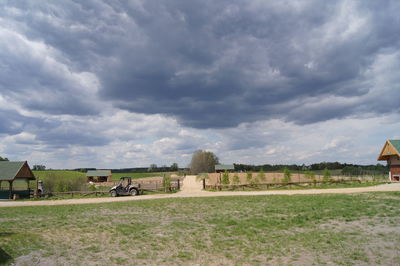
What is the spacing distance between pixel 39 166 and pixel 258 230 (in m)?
150

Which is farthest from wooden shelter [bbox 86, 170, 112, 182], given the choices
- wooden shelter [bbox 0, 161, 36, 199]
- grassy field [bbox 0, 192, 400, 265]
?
grassy field [bbox 0, 192, 400, 265]

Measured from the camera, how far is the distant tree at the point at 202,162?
109 m

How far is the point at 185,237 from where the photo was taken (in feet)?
32.9

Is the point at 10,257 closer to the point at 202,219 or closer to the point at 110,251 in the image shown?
the point at 110,251

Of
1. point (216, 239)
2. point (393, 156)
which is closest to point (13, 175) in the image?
point (216, 239)

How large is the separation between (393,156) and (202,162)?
77.1m

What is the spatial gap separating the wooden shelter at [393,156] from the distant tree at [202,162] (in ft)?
246

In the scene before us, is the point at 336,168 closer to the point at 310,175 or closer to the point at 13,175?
the point at 310,175

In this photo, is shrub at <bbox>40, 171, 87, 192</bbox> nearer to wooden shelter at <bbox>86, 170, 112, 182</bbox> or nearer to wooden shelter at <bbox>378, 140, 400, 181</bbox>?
wooden shelter at <bbox>86, 170, 112, 182</bbox>

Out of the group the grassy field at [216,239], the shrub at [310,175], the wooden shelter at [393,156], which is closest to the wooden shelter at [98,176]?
the shrub at [310,175]

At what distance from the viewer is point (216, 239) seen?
9672 millimetres

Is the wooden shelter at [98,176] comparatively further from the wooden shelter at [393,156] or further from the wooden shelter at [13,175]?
the wooden shelter at [393,156]

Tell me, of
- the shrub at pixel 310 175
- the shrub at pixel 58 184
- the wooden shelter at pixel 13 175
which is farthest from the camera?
the shrub at pixel 310 175

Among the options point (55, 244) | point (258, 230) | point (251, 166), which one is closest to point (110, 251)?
point (55, 244)
